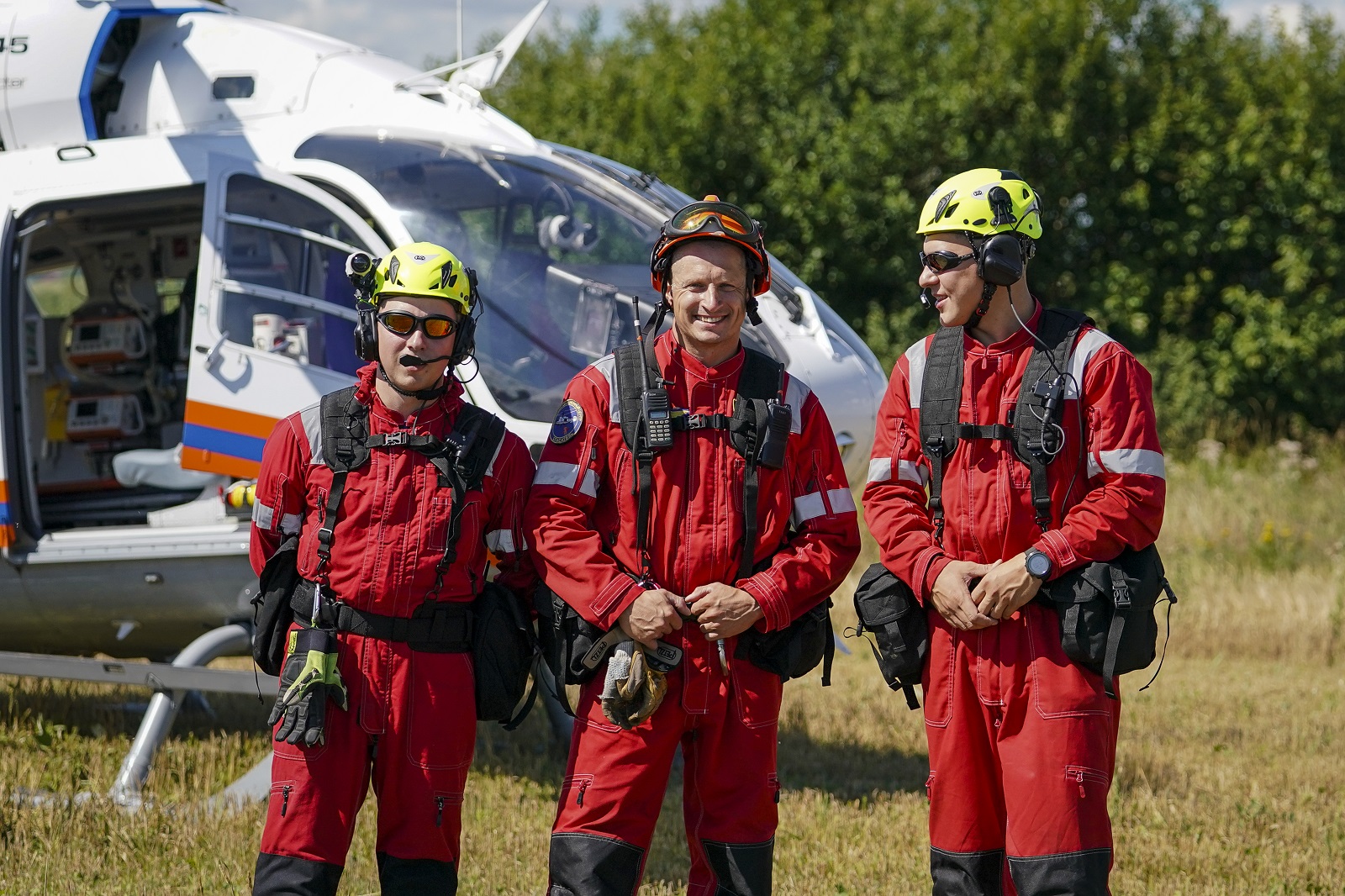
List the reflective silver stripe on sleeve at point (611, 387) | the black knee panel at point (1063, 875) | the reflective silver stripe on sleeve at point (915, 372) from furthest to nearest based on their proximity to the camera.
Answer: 1. the reflective silver stripe on sleeve at point (915, 372)
2. the reflective silver stripe on sleeve at point (611, 387)
3. the black knee panel at point (1063, 875)

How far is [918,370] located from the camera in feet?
13.0

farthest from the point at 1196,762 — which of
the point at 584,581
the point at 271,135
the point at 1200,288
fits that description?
the point at 1200,288

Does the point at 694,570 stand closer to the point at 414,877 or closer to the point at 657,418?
the point at 657,418

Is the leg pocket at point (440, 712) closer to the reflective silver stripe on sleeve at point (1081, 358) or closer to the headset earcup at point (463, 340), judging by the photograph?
the headset earcup at point (463, 340)

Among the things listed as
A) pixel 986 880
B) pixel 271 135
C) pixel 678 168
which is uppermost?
pixel 678 168

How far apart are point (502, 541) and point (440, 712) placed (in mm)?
523

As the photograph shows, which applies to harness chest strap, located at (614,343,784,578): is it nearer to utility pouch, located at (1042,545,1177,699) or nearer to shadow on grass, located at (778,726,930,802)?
utility pouch, located at (1042,545,1177,699)

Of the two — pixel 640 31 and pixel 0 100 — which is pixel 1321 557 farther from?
pixel 640 31

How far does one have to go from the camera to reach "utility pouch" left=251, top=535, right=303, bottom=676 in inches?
156

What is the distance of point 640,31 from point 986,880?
29.1 meters

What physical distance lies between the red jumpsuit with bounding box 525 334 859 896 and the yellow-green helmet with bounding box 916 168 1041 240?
67 cm

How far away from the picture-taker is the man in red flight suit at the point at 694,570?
12.1ft

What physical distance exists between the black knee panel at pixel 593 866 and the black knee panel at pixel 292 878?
0.63 meters

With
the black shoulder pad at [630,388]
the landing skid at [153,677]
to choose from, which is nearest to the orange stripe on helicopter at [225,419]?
the landing skid at [153,677]
